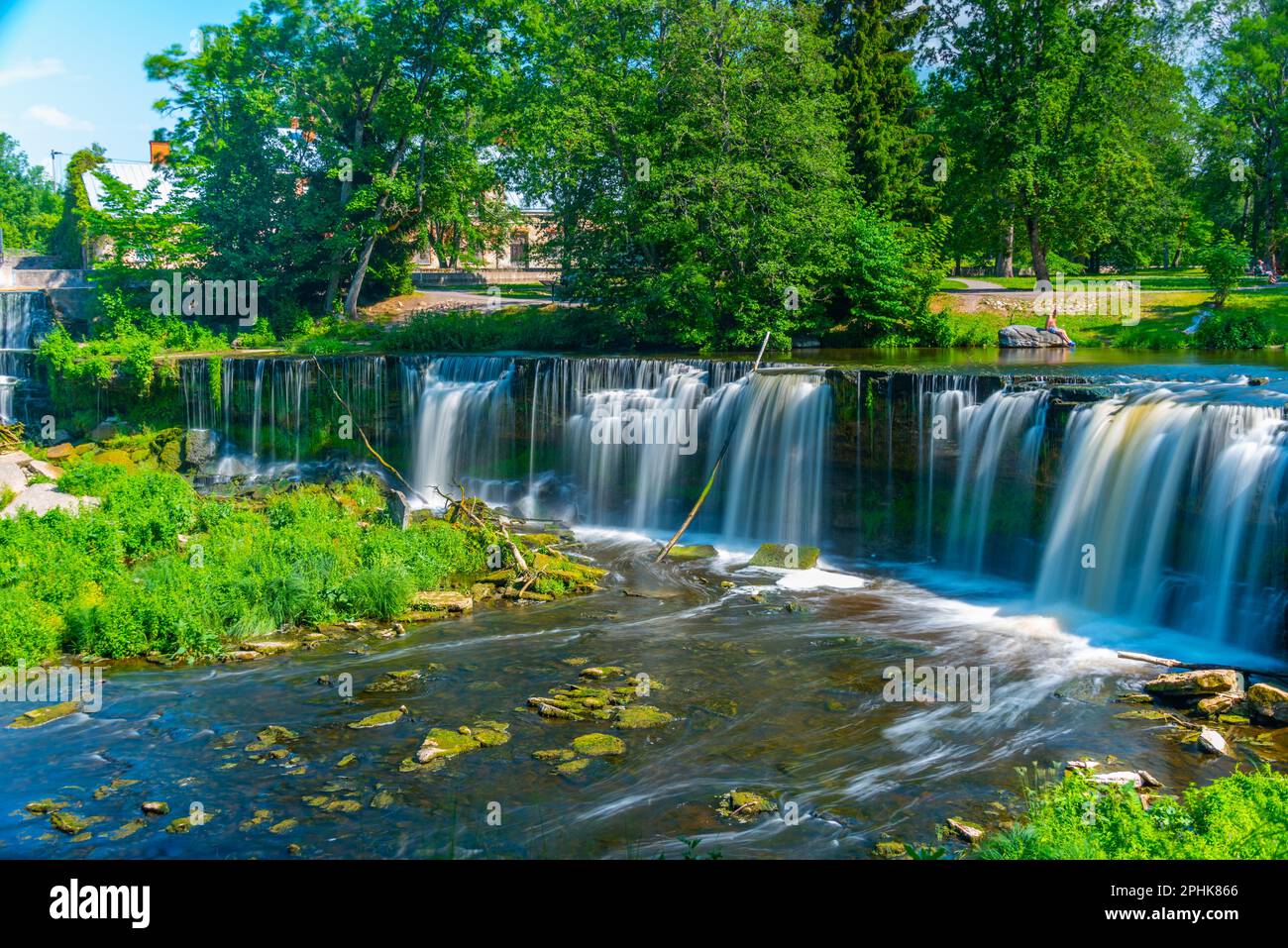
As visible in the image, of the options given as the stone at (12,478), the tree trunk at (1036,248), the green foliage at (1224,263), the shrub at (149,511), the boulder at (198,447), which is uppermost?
the tree trunk at (1036,248)

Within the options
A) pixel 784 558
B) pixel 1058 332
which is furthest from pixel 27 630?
pixel 1058 332

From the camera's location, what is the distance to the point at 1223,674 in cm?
1141

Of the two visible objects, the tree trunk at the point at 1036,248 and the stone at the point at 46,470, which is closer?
the stone at the point at 46,470

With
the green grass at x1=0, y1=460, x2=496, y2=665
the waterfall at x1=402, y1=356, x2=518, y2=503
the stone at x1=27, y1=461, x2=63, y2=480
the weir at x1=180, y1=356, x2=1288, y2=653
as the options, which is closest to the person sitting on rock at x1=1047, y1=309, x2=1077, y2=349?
the weir at x1=180, y1=356, x2=1288, y2=653

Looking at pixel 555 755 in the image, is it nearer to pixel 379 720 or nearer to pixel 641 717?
pixel 641 717

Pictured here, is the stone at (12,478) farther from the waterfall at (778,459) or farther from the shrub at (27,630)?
the waterfall at (778,459)

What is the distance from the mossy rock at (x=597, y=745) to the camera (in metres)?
10.6

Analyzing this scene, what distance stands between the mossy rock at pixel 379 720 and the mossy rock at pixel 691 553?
784cm

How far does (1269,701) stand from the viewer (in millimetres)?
10836

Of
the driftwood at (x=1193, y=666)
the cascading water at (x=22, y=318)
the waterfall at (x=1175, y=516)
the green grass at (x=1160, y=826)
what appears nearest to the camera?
the green grass at (x=1160, y=826)

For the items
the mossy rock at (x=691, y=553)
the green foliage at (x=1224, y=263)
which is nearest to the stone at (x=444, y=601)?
the mossy rock at (x=691, y=553)

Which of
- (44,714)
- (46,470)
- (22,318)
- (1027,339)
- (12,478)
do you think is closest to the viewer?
(44,714)

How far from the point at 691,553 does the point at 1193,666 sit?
8715mm
